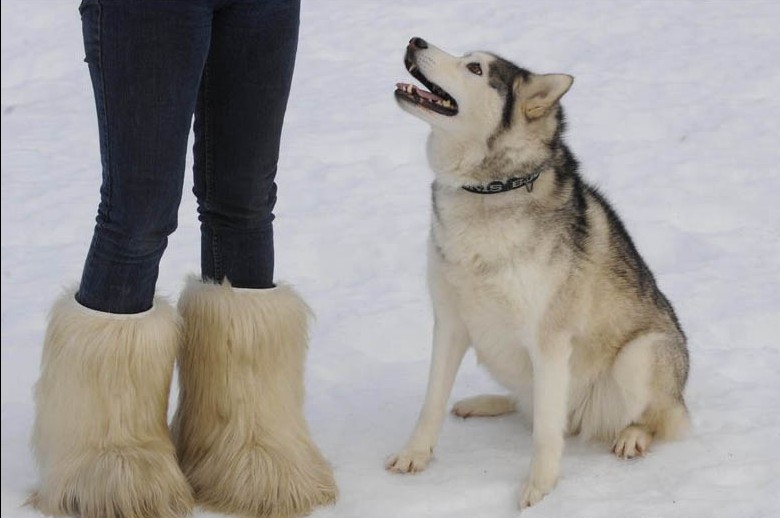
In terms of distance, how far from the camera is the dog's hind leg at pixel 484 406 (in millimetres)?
3395

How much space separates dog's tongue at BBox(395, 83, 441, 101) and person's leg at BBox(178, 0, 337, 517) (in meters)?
0.38

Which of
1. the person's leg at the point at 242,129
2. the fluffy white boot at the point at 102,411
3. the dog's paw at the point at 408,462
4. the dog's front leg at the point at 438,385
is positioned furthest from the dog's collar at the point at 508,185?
the fluffy white boot at the point at 102,411

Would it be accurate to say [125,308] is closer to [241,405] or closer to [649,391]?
[241,405]

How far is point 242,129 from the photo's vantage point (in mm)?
2518

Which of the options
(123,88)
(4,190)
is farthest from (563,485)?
(4,190)

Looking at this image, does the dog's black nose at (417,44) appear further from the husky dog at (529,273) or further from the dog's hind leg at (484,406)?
the dog's hind leg at (484,406)

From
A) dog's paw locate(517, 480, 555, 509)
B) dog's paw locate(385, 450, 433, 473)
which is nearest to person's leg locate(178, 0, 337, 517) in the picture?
dog's paw locate(385, 450, 433, 473)

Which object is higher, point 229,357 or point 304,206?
point 229,357

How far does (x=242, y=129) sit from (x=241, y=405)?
0.72 meters

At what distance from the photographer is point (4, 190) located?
198 inches

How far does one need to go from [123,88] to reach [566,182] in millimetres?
1305

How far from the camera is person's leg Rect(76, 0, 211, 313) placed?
224 centimetres

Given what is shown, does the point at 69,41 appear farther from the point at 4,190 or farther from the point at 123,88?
the point at 123,88

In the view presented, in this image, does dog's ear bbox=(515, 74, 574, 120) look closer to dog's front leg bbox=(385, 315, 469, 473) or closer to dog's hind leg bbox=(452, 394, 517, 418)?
dog's front leg bbox=(385, 315, 469, 473)
